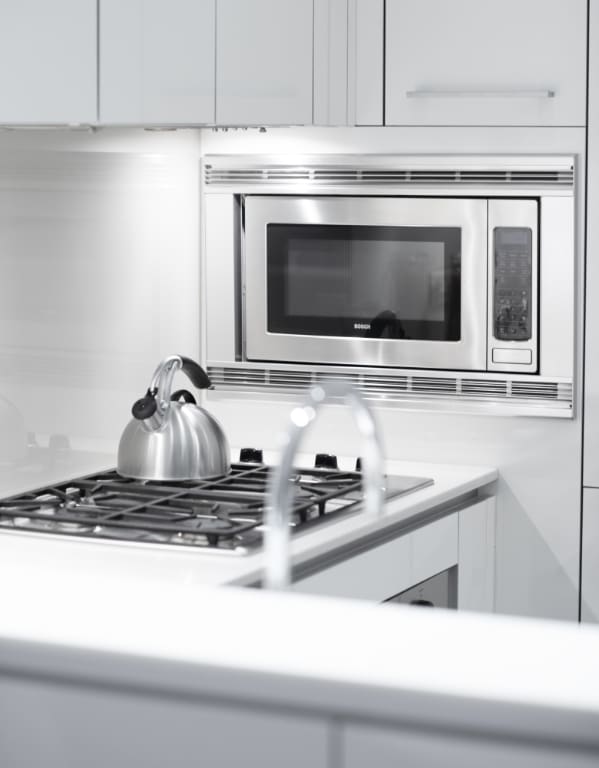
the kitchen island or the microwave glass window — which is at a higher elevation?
the microwave glass window

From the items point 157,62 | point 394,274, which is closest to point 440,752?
point 157,62

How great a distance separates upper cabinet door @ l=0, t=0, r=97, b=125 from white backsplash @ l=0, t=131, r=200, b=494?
9.2 inches

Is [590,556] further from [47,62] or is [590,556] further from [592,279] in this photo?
[47,62]

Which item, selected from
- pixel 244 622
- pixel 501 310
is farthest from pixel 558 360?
pixel 244 622

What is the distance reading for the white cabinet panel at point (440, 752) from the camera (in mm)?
1000

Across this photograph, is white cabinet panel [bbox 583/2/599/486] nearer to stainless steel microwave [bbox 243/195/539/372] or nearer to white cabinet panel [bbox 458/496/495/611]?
stainless steel microwave [bbox 243/195/539/372]

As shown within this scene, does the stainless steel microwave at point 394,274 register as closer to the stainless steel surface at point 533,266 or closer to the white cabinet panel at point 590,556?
the stainless steel surface at point 533,266

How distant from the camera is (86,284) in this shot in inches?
103

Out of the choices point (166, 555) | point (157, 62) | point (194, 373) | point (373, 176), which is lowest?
point (166, 555)

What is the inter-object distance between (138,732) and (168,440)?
4.31ft

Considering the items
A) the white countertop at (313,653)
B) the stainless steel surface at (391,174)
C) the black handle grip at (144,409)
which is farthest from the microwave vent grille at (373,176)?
the white countertop at (313,653)

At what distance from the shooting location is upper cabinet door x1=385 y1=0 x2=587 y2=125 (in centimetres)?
271

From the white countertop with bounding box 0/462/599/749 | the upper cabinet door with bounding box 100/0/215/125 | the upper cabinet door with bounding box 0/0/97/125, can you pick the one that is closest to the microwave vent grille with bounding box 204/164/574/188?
the upper cabinet door with bounding box 100/0/215/125

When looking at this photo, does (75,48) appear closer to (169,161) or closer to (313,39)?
(313,39)
